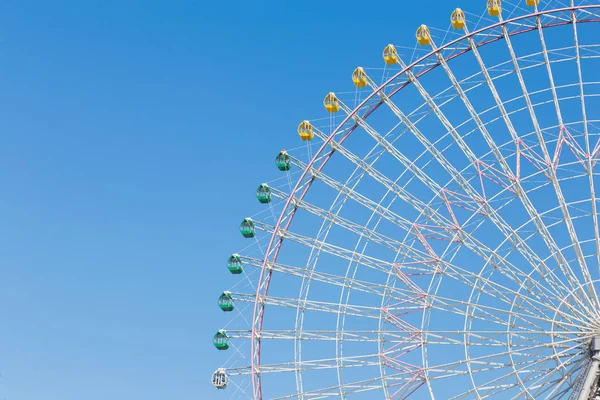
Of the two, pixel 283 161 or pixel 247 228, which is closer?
pixel 283 161

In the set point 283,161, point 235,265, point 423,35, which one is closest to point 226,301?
point 235,265

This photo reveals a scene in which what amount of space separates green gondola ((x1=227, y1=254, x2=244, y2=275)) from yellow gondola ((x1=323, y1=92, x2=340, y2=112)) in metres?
7.60

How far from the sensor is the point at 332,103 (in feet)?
223

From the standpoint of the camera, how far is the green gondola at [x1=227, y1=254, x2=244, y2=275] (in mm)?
68750

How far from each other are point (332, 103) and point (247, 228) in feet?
21.7

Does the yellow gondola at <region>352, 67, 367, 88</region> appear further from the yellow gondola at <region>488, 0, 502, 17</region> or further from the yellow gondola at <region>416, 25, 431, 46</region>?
the yellow gondola at <region>488, 0, 502, 17</region>

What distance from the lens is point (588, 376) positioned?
61.7m

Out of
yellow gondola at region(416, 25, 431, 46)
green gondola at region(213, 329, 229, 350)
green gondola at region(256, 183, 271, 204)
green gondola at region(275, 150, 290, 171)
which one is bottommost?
green gondola at region(213, 329, 229, 350)

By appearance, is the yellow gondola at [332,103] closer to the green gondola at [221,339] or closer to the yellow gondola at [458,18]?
the yellow gondola at [458,18]

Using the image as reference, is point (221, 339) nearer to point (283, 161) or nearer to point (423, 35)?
point (283, 161)

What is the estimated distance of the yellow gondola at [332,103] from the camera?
67938 millimetres

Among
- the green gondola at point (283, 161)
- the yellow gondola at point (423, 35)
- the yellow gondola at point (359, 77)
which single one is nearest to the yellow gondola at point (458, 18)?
the yellow gondola at point (423, 35)

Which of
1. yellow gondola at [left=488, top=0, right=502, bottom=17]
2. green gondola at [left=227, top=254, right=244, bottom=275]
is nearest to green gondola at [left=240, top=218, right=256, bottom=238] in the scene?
green gondola at [left=227, top=254, right=244, bottom=275]

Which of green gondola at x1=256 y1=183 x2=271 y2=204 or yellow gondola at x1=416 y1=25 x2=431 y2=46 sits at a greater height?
A: yellow gondola at x1=416 y1=25 x2=431 y2=46
